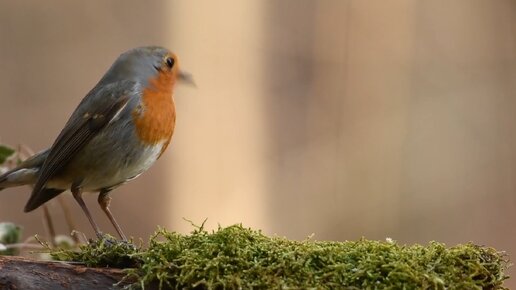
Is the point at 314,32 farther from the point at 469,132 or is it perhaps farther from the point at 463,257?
the point at 463,257

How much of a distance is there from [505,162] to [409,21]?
1.30 meters

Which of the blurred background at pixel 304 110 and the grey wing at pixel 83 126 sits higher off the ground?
the grey wing at pixel 83 126

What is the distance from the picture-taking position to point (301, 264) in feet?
6.47

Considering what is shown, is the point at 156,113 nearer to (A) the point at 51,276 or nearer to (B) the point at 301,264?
(A) the point at 51,276

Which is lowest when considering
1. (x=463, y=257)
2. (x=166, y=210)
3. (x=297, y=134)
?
(x=166, y=210)

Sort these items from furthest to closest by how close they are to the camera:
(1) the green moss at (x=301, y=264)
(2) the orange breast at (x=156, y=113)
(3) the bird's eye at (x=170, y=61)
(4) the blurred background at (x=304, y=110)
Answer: (4) the blurred background at (x=304, y=110) → (3) the bird's eye at (x=170, y=61) → (2) the orange breast at (x=156, y=113) → (1) the green moss at (x=301, y=264)

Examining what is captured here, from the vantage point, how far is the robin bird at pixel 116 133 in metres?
2.84

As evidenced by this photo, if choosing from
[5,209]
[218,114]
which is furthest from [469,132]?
[5,209]

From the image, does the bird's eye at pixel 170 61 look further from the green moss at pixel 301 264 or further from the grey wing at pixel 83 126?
the green moss at pixel 301 264

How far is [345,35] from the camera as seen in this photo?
265 inches

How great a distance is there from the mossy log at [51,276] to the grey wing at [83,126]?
84cm

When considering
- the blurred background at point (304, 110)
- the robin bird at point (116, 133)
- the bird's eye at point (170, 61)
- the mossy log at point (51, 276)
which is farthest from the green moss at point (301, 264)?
the blurred background at point (304, 110)

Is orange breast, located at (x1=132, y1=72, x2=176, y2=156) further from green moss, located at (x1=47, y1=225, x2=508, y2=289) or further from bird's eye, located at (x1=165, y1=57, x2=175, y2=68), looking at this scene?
green moss, located at (x1=47, y1=225, x2=508, y2=289)

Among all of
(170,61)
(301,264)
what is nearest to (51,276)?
(301,264)
